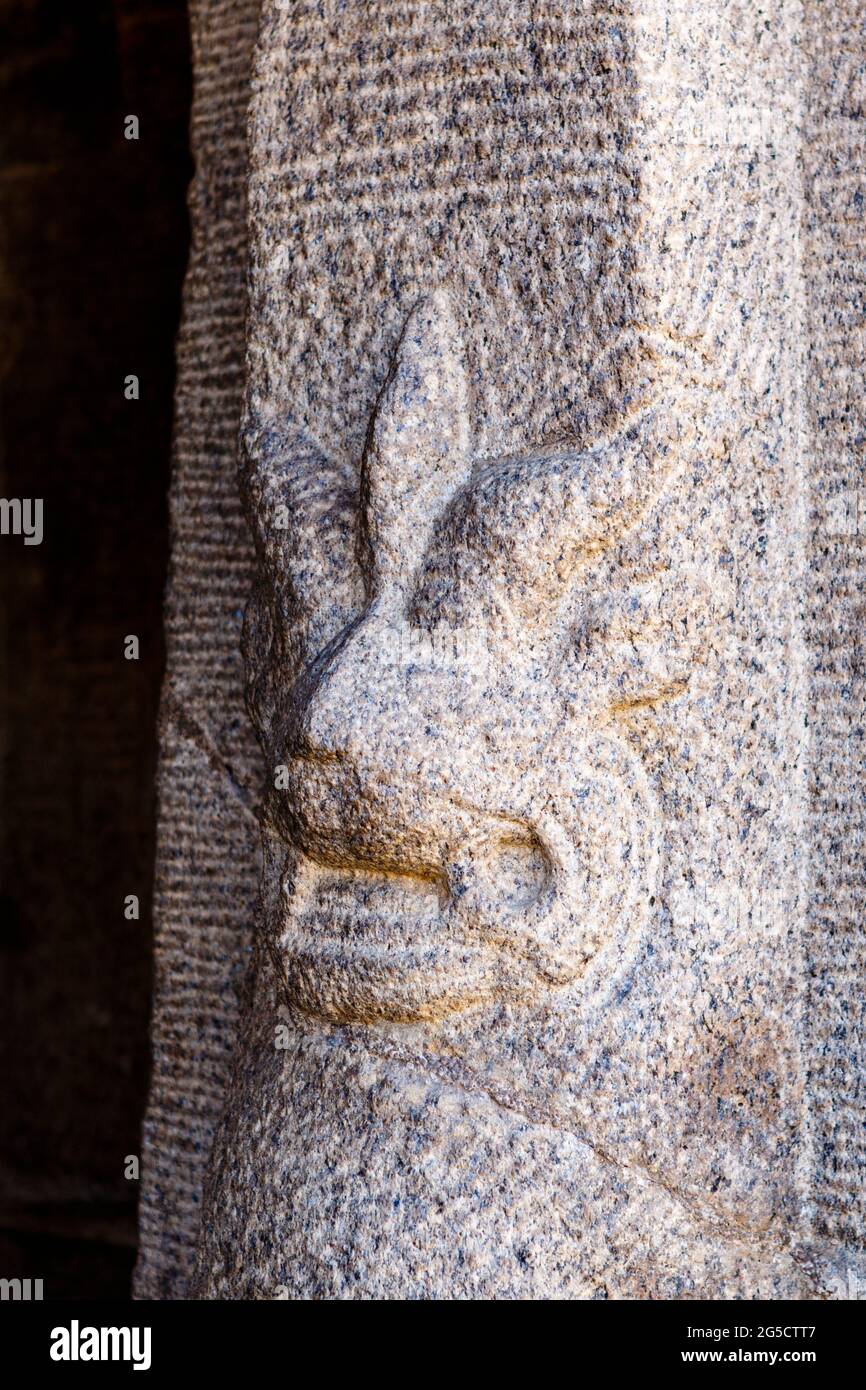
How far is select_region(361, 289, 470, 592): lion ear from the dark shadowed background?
1.43 m

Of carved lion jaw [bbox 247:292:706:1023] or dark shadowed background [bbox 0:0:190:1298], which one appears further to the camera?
dark shadowed background [bbox 0:0:190:1298]

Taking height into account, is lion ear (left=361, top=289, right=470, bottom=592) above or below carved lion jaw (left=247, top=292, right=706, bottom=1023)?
above

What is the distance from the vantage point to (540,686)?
1.27 meters

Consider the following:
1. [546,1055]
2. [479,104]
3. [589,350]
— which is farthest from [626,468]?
[546,1055]

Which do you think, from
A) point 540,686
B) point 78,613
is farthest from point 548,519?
point 78,613

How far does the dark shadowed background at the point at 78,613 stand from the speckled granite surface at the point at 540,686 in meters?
1.40

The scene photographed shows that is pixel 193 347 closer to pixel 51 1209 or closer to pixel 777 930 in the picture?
pixel 777 930

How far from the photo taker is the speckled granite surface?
1258 mm

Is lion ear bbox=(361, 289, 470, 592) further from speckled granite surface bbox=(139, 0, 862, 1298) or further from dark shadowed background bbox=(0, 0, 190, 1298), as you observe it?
dark shadowed background bbox=(0, 0, 190, 1298)

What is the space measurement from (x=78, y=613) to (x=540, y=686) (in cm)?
179

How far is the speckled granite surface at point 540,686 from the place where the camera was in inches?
49.5

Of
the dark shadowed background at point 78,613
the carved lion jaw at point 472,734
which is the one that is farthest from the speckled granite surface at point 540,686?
the dark shadowed background at point 78,613

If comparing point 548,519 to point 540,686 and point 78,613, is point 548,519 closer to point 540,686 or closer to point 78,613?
point 540,686

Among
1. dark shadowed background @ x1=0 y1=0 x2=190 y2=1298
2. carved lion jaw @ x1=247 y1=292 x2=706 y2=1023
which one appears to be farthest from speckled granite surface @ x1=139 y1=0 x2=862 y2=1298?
dark shadowed background @ x1=0 y1=0 x2=190 y2=1298
